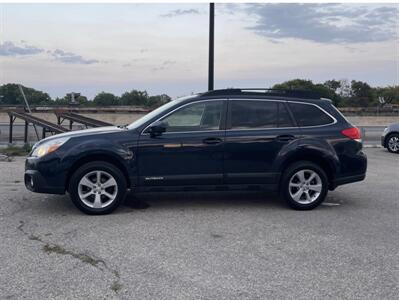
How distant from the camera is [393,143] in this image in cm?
1475

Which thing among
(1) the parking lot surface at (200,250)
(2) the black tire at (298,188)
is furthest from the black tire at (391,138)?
(2) the black tire at (298,188)

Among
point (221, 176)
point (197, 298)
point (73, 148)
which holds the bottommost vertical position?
point (197, 298)

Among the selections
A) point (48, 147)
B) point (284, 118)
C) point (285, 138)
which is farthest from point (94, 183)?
point (284, 118)

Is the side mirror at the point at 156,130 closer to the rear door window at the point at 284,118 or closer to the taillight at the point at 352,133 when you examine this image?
the rear door window at the point at 284,118

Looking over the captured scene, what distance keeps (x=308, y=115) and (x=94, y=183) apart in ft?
10.7

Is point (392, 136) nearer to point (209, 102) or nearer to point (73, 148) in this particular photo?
point (209, 102)

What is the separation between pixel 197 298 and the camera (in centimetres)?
360

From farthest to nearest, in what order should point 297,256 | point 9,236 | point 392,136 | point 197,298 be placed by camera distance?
point 392,136 < point 9,236 < point 297,256 < point 197,298

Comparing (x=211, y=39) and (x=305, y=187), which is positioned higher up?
(x=211, y=39)

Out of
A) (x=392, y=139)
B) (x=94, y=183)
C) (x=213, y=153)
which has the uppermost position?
(x=213, y=153)

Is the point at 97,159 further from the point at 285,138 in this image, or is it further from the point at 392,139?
the point at 392,139

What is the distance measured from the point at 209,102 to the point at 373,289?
11.6ft

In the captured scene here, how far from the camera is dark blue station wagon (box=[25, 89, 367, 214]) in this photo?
6082 millimetres

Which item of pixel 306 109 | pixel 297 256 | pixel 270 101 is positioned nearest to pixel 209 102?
pixel 270 101
